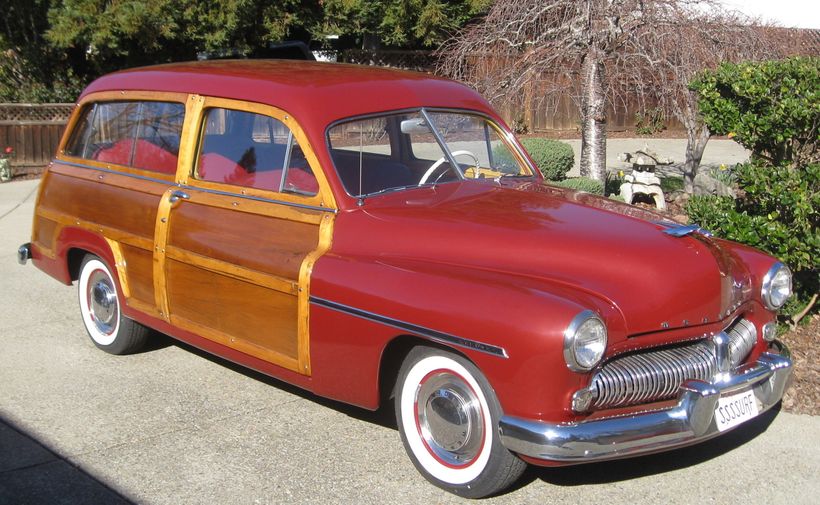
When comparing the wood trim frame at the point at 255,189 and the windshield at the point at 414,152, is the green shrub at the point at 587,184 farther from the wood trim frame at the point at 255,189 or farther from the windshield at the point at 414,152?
the wood trim frame at the point at 255,189

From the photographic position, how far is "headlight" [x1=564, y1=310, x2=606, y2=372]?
3.71 meters

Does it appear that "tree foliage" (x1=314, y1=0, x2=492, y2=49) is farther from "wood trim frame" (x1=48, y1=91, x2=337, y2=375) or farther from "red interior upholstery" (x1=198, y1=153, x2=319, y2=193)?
"red interior upholstery" (x1=198, y1=153, x2=319, y2=193)

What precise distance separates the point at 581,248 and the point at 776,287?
1.18 m

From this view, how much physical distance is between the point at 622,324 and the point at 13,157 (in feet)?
45.9

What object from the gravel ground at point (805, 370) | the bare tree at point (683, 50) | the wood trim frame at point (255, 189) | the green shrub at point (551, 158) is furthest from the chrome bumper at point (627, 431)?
the green shrub at point (551, 158)

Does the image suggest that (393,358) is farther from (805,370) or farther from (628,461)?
(805,370)

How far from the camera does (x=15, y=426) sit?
5004mm

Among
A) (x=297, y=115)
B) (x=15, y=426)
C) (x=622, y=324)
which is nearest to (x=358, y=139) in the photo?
(x=297, y=115)

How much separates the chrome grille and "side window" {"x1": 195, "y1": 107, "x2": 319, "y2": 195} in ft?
6.02

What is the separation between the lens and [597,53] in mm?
9180

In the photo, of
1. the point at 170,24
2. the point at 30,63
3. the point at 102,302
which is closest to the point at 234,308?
the point at 102,302

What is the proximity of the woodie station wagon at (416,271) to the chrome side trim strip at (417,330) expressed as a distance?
1cm

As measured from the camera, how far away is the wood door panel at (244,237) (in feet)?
15.6

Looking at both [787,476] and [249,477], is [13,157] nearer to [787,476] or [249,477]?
[249,477]
